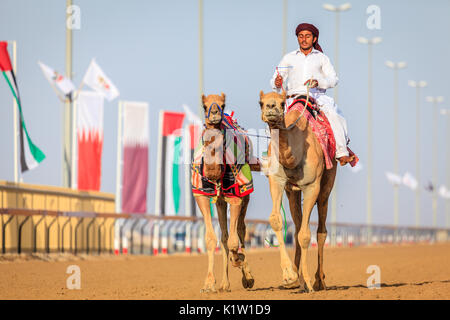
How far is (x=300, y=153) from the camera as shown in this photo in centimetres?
1316

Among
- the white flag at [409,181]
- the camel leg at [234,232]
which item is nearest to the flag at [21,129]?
the camel leg at [234,232]

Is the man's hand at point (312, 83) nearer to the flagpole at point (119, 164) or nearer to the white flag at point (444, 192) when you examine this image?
the flagpole at point (119, 164)

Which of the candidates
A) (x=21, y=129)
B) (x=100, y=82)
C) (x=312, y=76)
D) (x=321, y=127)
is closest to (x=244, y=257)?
(x=321, y=127)

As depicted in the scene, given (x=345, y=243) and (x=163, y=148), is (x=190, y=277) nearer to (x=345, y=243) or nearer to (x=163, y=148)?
(x=163, y=148)

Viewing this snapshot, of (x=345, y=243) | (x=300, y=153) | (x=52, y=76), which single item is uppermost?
(x=52, y=76)

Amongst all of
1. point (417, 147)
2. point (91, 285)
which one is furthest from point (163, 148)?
point (417, 147)

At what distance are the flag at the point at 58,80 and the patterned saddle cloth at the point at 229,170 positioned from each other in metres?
20.7

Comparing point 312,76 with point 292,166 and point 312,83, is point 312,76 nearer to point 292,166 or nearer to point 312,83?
point 312,83

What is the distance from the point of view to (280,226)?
42.8 feet

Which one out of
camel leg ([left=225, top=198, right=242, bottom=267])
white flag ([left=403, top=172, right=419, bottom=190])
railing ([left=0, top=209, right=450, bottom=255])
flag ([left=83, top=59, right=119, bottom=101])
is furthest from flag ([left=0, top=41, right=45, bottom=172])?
white flag ([left=403, top=172, right=419, bottom=190])

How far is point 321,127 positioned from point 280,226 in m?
1.77

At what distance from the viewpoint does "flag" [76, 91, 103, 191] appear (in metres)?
32.1

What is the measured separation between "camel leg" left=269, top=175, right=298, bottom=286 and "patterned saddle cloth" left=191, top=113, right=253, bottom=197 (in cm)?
58
